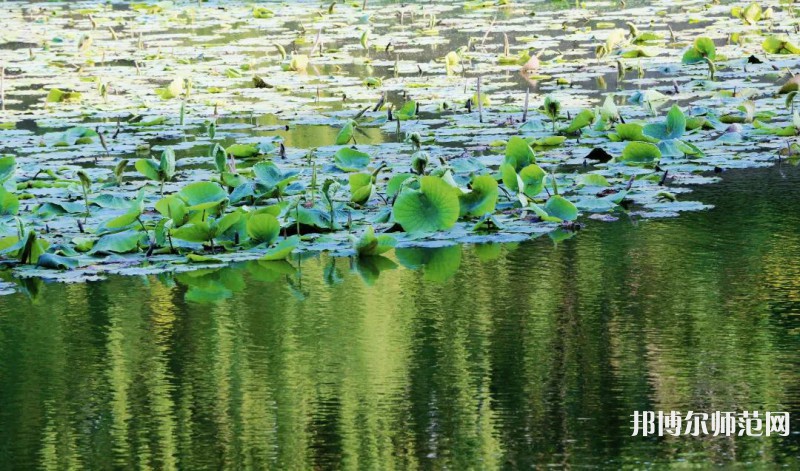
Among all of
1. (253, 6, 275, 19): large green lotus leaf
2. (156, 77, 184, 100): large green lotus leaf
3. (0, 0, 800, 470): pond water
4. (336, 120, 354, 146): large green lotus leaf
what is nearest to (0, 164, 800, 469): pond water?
(0, 0, 800, 470): pond water

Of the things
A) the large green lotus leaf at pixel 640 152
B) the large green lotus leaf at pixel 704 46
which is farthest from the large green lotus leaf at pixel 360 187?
the large green lotus leaf at pixel 704 46

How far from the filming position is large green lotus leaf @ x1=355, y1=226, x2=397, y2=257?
467 cm

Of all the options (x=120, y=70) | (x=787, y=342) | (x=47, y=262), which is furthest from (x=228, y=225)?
(x=120, y=70)

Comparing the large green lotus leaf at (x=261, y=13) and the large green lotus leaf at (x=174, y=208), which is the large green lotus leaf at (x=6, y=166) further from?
the large green lotus leaf at (x=261, y=13)

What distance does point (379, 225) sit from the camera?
201 inches

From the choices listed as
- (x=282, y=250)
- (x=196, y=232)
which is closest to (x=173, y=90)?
(x=196, y=232)

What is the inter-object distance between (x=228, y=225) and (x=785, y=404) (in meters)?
2.27

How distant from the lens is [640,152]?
19.5 ft

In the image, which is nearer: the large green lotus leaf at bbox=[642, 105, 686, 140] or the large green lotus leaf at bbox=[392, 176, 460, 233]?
the large green lotus leaf at bbox=[392, 176, 460, 233]

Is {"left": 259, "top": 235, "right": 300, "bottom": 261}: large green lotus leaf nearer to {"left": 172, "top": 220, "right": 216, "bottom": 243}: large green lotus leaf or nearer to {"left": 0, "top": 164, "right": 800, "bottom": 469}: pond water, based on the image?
{"left": 0, "top": 164, "right": 800, "bottom": 469}: pond water

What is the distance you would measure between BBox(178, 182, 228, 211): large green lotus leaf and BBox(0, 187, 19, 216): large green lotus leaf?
706 mm

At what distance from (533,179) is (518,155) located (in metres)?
0.23

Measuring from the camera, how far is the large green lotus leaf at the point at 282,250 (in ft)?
15.4

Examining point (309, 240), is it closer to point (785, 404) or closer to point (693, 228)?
point (693, 228)
